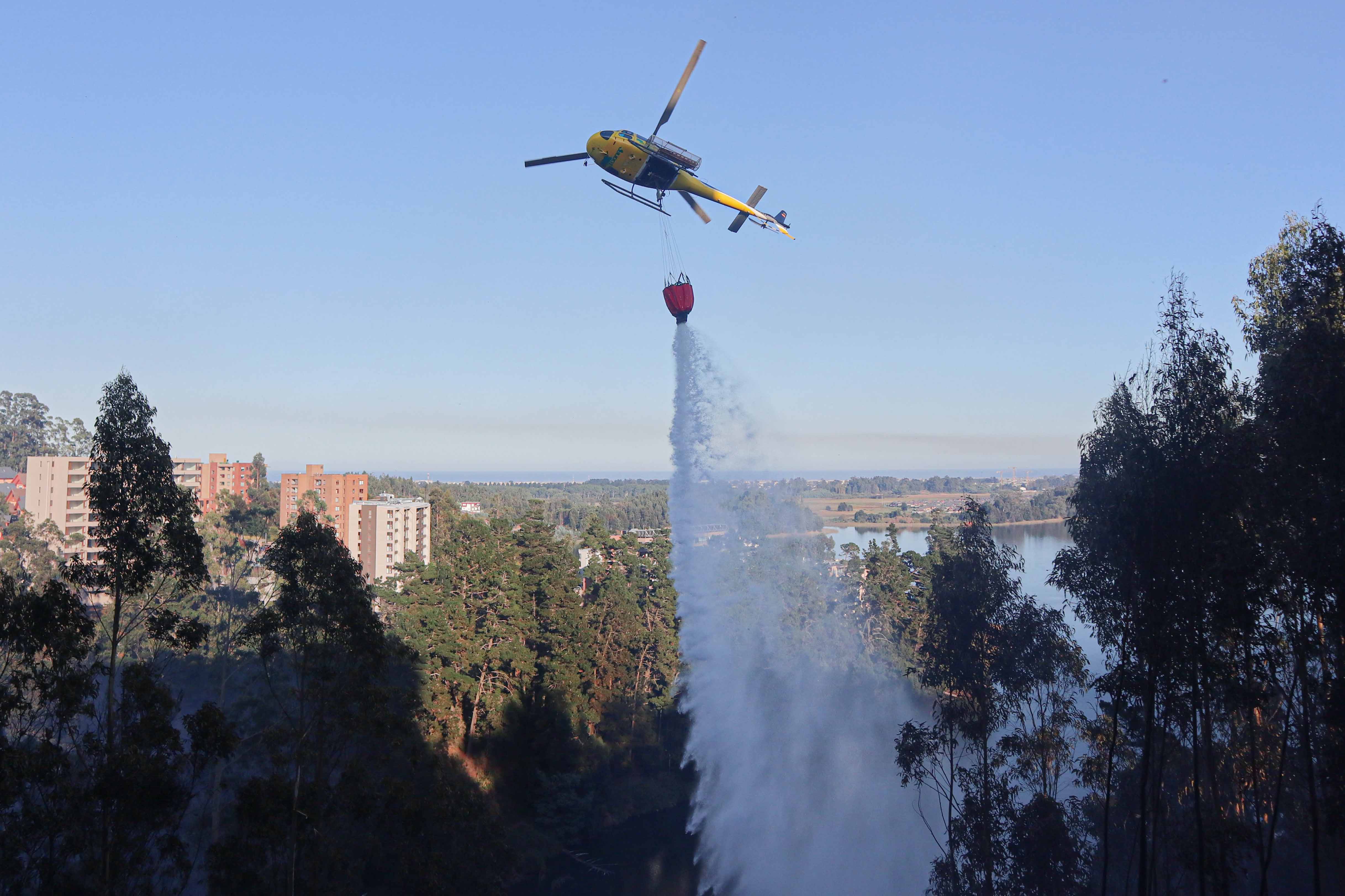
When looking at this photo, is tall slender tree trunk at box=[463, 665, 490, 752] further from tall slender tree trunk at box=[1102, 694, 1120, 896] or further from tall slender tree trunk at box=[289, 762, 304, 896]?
tall slender tree trunk at box=[1102, 694, 1120, 896]

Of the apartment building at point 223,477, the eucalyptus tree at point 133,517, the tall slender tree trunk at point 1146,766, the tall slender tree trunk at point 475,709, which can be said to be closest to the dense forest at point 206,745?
the eucalyptus tree at point 133,517

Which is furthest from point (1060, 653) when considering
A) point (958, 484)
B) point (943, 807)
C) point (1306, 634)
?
point (958, 484)

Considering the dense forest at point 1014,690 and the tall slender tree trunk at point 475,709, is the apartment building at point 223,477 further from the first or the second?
the dense forest at point 1014,690

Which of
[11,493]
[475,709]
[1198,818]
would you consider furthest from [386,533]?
[1198,818]

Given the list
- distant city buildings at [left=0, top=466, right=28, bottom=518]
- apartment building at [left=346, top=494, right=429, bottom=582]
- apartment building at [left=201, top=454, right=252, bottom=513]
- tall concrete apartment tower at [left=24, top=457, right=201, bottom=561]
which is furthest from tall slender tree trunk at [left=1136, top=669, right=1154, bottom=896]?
apartment building at [left=201, top=454, right=252, bottom=513]

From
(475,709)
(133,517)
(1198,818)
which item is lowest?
(475,709)

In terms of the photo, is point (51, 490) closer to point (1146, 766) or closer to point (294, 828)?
point (294, 828)
